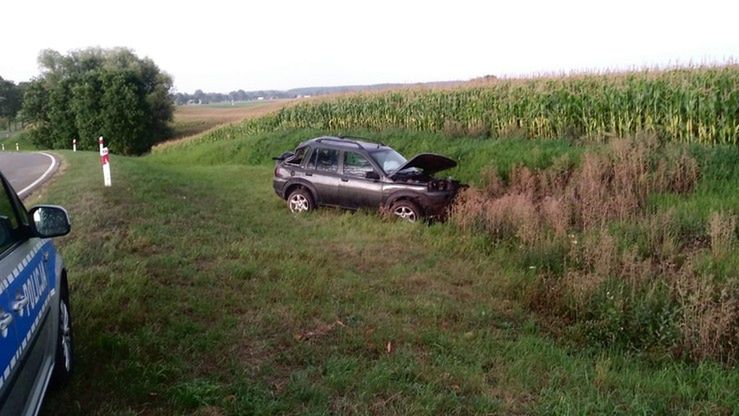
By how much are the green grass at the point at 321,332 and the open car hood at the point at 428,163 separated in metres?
1.68

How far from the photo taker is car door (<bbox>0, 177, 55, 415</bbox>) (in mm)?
2854

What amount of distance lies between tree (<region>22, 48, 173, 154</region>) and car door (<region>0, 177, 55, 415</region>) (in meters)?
51.4

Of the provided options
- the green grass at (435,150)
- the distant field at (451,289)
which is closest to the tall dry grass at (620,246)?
the distant field at (451,289)

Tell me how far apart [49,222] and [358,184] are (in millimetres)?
8733

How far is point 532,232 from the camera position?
377 inches

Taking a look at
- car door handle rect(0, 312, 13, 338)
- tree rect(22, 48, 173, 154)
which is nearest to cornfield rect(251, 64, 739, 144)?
car door handle rect(0, 312, 13, 338)

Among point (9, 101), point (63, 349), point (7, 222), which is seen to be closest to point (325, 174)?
point (63, 349)

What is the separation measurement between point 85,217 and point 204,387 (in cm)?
618

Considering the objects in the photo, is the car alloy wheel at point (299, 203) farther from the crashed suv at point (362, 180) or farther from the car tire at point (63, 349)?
the car tire at point (63, 349)

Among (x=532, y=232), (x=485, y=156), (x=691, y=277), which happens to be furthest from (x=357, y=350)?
(x=485, y=156)

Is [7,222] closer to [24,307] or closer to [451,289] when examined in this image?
[24,307]

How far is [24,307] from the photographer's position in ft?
10.4

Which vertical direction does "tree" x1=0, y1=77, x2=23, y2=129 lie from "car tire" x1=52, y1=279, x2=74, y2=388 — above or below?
above

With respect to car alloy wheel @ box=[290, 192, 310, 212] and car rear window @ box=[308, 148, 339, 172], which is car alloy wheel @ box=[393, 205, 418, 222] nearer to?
car rear window @ box=[308, 148, 339, 172]
